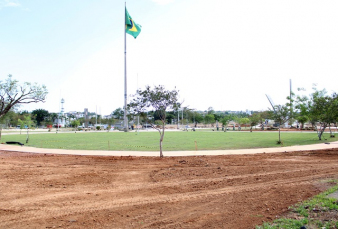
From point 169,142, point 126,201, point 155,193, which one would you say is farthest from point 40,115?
point 126,201

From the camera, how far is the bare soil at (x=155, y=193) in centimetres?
604

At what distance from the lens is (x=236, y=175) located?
1077 cm

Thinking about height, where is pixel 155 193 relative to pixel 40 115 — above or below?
below

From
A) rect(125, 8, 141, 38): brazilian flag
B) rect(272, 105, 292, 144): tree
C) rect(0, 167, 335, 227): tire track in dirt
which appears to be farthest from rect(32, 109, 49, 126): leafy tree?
rect(0, 167, 335, 227): tire track in dirt

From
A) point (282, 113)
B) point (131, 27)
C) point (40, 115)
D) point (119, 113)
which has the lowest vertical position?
point (282, 113)

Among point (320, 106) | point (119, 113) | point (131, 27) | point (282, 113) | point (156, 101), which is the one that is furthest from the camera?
point (119, 113)

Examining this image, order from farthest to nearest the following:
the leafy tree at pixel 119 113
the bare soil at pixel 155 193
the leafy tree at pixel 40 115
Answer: the leafy tree at pixel 119 113
the leafy tree at pixel 40 115
the bare soil at pixel 155 193

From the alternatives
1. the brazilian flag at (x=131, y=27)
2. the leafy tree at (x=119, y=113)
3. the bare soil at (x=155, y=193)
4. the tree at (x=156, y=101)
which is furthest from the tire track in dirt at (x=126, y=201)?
the leafy tree at (x=119, y=113)

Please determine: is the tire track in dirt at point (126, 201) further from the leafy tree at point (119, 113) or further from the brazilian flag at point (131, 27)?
the leafy tree at point (119, 113)

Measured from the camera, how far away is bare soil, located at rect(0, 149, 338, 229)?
6043 millimetres

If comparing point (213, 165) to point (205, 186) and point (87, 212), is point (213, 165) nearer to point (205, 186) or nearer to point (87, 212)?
point (205, 186)

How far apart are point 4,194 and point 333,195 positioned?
9.30 metres

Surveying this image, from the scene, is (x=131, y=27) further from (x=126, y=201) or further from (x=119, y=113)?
(x=119, y=113)

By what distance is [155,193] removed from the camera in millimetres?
8250
